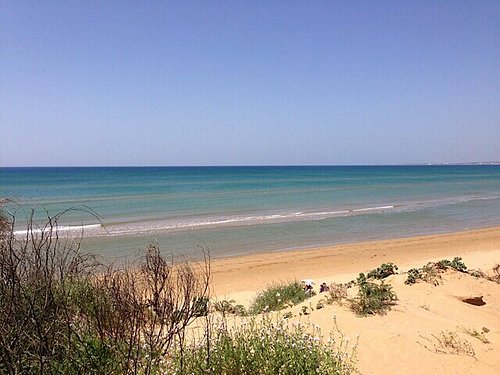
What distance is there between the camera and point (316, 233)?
21.2 metres

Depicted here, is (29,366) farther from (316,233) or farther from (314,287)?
(316,233)

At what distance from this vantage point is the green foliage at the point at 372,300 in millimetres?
7227

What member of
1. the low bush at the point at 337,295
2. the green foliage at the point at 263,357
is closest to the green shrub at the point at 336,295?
the low bush at the point at 337,295

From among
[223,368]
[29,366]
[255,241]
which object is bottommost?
[255,241]

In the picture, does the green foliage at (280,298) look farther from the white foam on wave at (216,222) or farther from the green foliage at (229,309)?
the white foam on wave at (216,222)

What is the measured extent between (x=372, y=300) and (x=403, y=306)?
72cm

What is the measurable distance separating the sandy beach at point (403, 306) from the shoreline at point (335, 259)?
3cm

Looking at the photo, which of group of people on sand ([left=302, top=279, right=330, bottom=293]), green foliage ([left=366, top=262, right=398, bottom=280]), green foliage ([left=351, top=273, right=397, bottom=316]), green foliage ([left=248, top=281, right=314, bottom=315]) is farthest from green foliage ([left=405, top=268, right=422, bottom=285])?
green foliage ([left=248, top=281, right=314, bottom=315])

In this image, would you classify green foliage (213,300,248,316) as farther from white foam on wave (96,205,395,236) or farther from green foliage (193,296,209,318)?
white foam on wave (96,205,395,236)

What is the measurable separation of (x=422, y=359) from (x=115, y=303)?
168 inches

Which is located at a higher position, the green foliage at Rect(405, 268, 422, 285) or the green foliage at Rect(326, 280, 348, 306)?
the green foliage at Rect(326, 280, 348, 306)

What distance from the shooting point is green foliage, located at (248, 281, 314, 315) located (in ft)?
27.6

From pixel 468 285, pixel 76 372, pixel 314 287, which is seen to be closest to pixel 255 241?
pixel 314 287

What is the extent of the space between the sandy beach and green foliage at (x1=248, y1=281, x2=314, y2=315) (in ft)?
1.87
